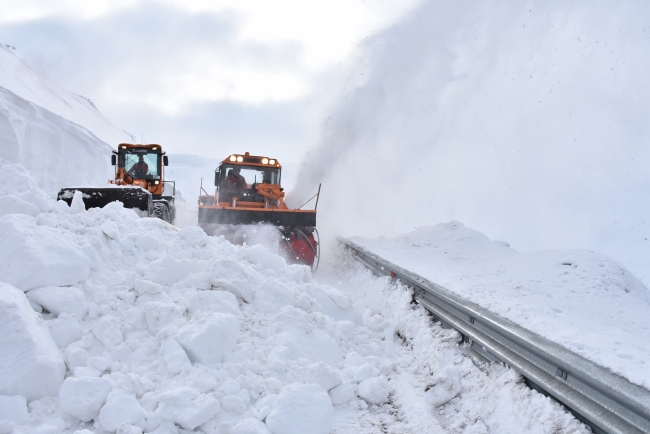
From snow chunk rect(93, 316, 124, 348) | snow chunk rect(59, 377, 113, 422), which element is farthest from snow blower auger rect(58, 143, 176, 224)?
snow chunk rect(59, 377, 113, 422)

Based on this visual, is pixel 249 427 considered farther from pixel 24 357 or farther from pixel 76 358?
pixel 24 357

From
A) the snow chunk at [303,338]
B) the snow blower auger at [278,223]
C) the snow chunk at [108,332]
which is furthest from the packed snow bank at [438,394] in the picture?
the snow blower auger at [278,223]

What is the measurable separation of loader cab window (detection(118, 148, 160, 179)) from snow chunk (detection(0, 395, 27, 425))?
10329 millimetres

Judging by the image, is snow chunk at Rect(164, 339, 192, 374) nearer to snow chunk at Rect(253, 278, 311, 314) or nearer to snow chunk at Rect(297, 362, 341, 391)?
snow chunk at Rect(297, 362, 341, 391)

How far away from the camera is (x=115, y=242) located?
391 centimetres

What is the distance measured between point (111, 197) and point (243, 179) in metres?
3.47

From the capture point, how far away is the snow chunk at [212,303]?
322 centimetres

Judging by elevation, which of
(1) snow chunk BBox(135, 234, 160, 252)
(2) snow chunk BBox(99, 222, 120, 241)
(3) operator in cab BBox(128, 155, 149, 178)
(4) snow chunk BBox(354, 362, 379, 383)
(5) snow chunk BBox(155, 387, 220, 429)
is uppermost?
(3) operator in cab BBox(128, 155, 149, 178)

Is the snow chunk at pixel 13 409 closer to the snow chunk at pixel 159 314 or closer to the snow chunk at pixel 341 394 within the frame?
the snow chunk at pixel 159 314

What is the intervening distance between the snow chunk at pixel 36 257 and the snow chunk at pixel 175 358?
3.36 feet

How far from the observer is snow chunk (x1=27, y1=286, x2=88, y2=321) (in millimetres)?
2738

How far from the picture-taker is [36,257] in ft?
9.48

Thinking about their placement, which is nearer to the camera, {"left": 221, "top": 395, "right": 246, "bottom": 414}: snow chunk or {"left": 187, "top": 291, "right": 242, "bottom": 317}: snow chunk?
{"left": 221, "top": 395, "right": 246, "bottom": 414}: snow chunk

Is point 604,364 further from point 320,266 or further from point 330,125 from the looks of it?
point 330,125
